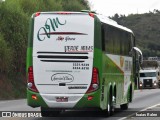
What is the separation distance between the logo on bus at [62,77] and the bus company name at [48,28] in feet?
4.00

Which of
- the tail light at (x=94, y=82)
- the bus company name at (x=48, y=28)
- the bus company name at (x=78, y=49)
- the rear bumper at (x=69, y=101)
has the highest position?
the bus company name at (x=48, y=28)

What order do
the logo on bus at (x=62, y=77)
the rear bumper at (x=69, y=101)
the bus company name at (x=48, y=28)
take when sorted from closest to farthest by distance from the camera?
the rear bumper at (x=69, y=101) → the logo on bus at (x=62, y=77) → the bus company name at (x=48, y=28)

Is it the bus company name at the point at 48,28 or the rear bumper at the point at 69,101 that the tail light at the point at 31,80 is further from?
the bus company name at the point at 48,28

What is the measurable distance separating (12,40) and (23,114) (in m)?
28.8

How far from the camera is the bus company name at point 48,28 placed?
1764 centimetres

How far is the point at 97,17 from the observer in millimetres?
17812

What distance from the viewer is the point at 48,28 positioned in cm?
1764

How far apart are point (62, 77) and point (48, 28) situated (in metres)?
1.59

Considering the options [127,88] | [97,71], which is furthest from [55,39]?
[127,88]

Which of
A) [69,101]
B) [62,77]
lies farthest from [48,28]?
[69,101]

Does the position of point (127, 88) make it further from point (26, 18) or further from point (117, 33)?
point (26, 18)

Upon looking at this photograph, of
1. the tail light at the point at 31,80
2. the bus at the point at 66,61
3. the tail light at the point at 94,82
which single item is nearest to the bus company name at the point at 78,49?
the bus at the point at 66,61

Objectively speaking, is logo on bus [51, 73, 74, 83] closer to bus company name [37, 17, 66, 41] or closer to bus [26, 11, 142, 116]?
bus [26, 11, 142, 116]

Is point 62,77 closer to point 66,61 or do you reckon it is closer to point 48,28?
point 66,61
